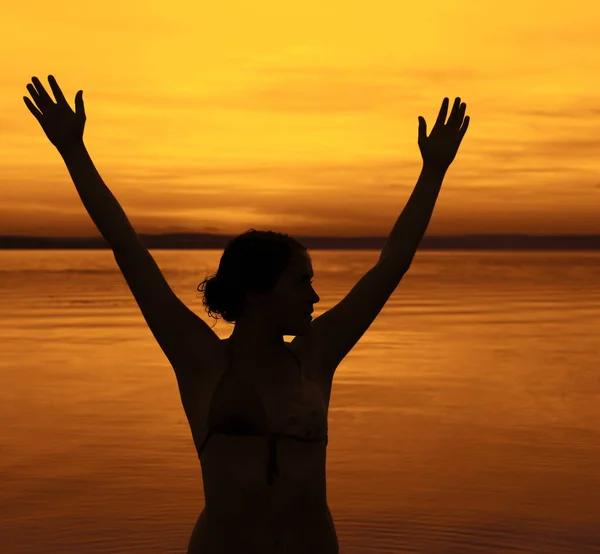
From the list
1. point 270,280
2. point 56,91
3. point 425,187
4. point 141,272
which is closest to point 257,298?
point 270,280

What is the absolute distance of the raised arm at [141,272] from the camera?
341 centimetres

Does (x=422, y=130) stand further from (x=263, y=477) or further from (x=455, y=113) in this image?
(x=263, y=477)

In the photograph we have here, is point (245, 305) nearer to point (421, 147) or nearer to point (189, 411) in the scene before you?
point (189, 411)

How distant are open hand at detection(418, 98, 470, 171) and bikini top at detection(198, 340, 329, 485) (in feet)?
3.45

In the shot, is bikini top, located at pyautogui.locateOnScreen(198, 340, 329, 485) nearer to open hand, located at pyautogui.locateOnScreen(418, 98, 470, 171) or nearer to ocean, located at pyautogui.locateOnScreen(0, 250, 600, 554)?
open hand, located at pyautogui.locateOnScreen(418, 98, 470, 171)

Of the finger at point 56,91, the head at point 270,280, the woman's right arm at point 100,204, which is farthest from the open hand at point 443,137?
the finger at point 56,91

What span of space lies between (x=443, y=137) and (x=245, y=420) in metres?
1.23

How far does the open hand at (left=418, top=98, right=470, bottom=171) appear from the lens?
390 centimetres

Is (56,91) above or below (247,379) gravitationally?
above

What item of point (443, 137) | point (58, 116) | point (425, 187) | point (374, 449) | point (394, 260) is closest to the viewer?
point (58, 116)

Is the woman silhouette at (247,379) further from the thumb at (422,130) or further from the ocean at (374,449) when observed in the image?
the ocean at (374,449)

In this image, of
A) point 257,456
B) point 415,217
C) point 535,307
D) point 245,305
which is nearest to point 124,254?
point 245,305

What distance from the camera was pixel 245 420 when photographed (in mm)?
3363

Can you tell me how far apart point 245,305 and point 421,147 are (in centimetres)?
90
